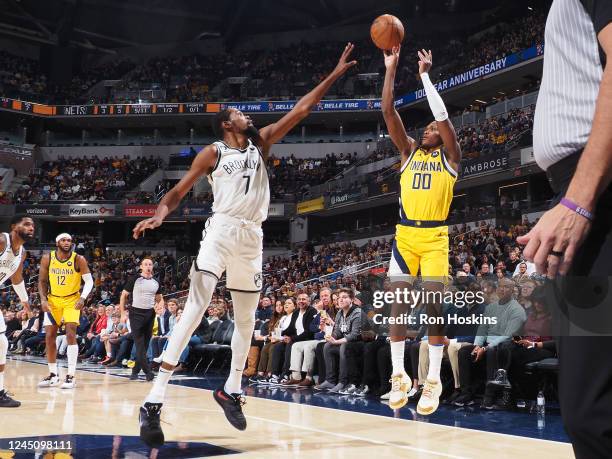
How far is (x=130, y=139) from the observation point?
37.2m

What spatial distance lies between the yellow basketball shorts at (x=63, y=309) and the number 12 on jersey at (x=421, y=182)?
18.2 feet

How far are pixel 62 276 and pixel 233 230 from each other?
4.88 meters

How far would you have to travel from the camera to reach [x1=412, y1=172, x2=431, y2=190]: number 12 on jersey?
5.57m

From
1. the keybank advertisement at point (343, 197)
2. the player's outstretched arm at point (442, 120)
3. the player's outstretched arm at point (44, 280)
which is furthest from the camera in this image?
the keybank advertisement at point (343, 197)

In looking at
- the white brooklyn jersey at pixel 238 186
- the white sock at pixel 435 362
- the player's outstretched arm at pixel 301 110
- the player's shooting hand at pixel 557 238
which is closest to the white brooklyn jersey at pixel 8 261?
the white brooklyn jersey at pixel 238 186

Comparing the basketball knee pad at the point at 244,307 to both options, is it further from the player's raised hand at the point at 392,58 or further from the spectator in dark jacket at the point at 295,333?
the spectator in dark jacket at the point at 295,333

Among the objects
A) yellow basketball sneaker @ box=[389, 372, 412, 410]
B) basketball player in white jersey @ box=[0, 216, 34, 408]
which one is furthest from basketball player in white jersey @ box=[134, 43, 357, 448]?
basketball player in white jersey @ box=[0, 216, 34, 408]

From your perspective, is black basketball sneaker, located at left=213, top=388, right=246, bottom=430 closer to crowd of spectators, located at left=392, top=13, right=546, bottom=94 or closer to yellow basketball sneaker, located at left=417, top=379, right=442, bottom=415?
yellow basketball sneaker, located at left=417, top=379, right=442, bottom=415

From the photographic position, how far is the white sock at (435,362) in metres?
5.43

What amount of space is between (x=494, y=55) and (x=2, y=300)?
21980mm

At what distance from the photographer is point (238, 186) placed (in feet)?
16.7

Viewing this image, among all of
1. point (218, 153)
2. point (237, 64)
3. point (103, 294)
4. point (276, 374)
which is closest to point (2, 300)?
point (103, 294)

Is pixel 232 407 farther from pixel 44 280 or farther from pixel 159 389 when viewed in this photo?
pixel 44 280

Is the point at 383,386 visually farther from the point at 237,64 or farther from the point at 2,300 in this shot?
the point at 237,64
